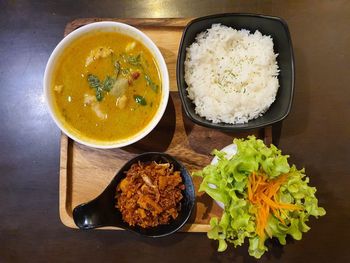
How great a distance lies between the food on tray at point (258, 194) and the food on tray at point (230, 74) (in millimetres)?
300

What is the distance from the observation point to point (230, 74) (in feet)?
7.70

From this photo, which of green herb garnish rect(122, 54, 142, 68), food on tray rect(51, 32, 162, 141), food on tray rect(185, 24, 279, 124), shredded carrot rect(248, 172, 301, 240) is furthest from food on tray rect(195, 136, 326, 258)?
green herb garnish rect(122, 54, 142, 68)

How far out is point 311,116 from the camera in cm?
247

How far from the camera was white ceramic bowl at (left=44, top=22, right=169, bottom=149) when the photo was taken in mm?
2178

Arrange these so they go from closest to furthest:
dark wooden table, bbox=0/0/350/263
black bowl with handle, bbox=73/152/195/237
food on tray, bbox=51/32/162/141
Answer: black bowl with handle, bbox=73/152/195/237 < food on tray, bbox=51/32/162/141 < dark wooden table, bbox=0/0/350/263

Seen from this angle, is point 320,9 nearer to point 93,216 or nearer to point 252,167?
point 252,167

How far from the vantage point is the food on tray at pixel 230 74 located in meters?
2.27

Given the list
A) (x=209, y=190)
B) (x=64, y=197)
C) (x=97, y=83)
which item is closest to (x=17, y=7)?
(x=97, y=83)

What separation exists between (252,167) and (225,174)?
0.43 feet

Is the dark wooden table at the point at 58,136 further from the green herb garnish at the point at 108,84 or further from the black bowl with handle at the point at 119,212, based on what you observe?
the green herb garnish at the point at 108,84

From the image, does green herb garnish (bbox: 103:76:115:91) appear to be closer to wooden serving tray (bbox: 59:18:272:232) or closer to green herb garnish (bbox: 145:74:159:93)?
green herb garnish (bbox: 145:74:159:93)

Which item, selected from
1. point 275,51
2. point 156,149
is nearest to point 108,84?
point 156,149

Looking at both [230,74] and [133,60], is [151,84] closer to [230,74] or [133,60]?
[133,60]

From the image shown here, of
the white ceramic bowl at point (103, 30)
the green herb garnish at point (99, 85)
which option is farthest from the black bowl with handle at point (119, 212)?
the green herb garnish at point (99, 85)
